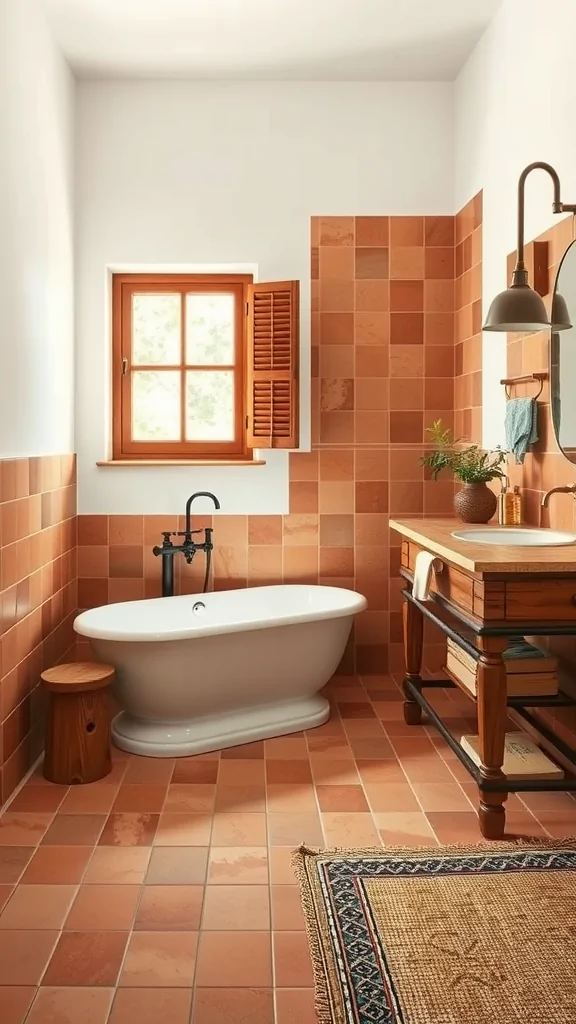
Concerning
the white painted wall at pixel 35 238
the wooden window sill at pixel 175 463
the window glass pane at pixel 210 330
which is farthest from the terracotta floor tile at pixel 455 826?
the window glass pane at pixel 210 330

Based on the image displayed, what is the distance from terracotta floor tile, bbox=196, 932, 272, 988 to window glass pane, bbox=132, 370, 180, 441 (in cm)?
279

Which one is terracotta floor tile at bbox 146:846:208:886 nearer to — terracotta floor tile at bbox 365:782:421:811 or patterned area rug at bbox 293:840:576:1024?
patterned area rug at bbox 293:840:576:1024

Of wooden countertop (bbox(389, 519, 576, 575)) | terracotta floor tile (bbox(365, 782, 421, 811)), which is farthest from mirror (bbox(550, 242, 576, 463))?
terracotta floor tile (bbox(365, 782, 421, 811))

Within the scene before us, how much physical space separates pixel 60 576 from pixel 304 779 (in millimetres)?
1492

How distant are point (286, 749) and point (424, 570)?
3.24 feet

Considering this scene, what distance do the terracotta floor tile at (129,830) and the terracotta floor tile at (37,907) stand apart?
29cm

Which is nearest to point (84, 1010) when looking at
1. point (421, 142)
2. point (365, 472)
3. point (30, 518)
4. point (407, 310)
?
point (30, 518)

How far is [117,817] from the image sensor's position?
2.83 meters

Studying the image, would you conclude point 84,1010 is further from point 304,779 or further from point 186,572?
point 186,572

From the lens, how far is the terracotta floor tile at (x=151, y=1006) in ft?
5.93

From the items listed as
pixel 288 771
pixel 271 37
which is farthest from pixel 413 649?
pixel 271 37

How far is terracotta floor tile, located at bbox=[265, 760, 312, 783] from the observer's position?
10.3 ft

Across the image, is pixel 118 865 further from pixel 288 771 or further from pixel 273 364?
pixel 273 364

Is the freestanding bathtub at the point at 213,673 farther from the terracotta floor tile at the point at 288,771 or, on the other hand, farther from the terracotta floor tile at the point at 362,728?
the terracotta floor tile at the point at 288,771
